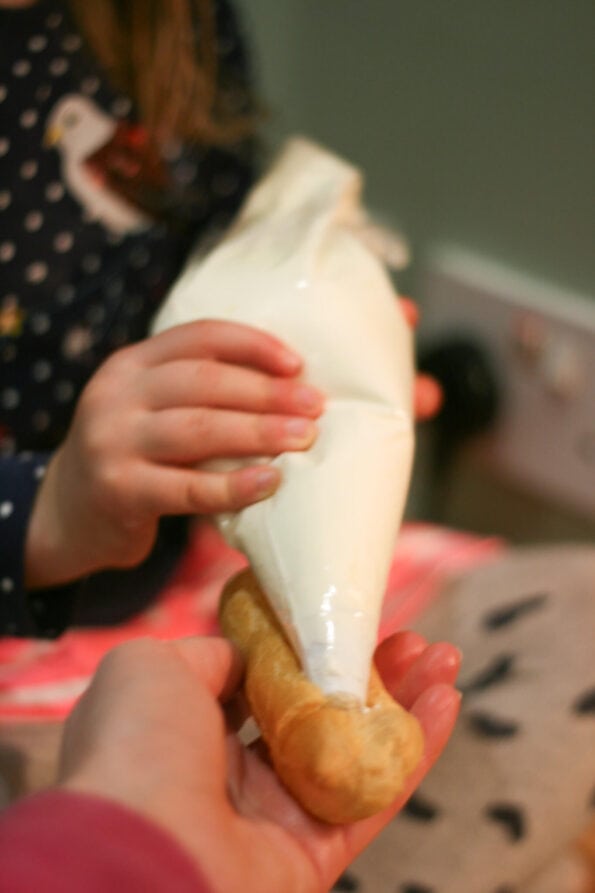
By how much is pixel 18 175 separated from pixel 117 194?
0.21ft

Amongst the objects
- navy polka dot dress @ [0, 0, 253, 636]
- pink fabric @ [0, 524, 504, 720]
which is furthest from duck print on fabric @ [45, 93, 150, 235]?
pink fabric @ [0, 524, 504, 720]

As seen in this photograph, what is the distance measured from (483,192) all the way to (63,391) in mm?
437

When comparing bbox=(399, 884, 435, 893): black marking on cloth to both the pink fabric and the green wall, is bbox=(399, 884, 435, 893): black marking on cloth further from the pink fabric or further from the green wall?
the green wall

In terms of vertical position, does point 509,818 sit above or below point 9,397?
below

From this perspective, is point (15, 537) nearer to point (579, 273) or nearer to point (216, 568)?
point (216, 568)

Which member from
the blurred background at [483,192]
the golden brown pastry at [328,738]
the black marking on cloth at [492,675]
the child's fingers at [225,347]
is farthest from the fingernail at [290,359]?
the blurred background at [483,192]

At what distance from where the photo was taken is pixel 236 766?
0.40 meters

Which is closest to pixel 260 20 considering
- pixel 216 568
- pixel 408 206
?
pixel 408 206

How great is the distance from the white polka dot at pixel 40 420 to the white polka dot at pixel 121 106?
193 mm

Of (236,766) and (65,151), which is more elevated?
(65,151)

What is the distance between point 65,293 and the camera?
0.61 metres

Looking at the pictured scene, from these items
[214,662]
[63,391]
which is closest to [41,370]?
[63,391]

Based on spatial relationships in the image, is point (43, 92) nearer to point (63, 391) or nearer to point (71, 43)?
point (71, 43)

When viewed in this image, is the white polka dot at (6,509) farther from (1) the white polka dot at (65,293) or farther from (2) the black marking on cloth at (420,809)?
(2) the black marking on cloth at (420,809)
